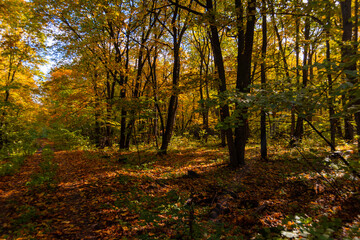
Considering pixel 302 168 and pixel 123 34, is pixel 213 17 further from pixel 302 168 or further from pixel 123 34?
pixel 123 34

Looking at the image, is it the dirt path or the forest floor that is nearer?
the forest floor

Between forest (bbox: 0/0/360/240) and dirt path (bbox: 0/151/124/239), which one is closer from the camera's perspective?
forest (bbox: 0/0/360/240)

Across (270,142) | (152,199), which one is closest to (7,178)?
(152,199)

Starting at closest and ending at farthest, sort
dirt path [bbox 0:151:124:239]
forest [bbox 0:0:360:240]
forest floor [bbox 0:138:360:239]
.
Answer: forest [bbox 0:0:360:240], forest floor [bbox 0:138:360:239], dirt path [bbox 0:151:124:239]

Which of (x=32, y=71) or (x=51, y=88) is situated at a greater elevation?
(x=32, y=71)

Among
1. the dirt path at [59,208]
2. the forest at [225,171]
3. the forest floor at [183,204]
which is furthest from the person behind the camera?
the dirt path at [59,208]

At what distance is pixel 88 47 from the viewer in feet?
37.1

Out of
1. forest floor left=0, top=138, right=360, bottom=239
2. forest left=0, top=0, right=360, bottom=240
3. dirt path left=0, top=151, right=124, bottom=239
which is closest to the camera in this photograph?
forest left=0, top=0, right=360, bottom=240

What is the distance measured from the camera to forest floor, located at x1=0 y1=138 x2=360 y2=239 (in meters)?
3.63

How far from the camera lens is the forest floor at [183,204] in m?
3.63

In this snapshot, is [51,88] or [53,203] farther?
[51,88]

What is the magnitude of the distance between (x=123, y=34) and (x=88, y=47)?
8.21ft

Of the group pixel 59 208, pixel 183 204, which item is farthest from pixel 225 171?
pixel 59 208

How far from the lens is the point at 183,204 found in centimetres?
501
